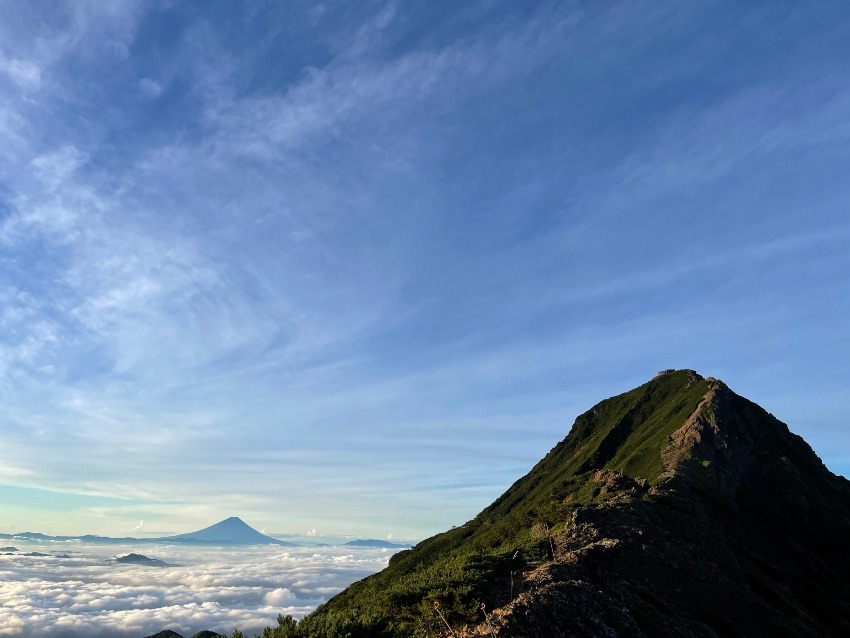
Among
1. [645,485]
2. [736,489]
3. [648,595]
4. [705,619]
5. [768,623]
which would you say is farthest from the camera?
[736,489]

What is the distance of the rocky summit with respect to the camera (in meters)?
28.7

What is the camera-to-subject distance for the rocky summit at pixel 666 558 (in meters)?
28.7

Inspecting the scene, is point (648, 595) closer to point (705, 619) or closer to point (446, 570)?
point (705, 619)

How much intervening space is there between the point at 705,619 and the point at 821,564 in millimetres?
100848

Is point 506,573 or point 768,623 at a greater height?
→ point 506,573

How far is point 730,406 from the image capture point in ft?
595

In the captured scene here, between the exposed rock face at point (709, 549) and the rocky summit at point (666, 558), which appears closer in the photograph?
the rocky summit at point (666, 558)

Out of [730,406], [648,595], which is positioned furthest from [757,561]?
[730,406]

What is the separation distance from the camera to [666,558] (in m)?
59.0

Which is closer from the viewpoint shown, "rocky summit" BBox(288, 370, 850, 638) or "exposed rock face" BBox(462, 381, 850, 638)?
"rocky summit" BBox(288, 370, 850, 638)

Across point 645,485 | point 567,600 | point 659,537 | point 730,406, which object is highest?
point 730,406

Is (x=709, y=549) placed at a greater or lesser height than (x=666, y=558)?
greater

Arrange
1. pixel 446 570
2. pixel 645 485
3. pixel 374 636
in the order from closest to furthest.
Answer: pixel 374 636
pixel 446 570
pixel 645 485

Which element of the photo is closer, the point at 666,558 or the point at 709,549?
the point at 666,558
